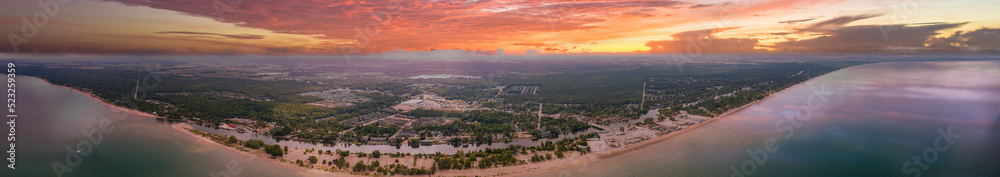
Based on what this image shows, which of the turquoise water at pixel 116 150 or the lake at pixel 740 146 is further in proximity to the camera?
the lake at pixel 740 146

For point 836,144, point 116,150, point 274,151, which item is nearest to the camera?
point 274,151

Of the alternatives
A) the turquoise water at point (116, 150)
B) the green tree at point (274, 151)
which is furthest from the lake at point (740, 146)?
the green tree at point (274, 151)

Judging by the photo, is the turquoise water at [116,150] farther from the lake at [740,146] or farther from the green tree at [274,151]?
the green tree at [274,151]

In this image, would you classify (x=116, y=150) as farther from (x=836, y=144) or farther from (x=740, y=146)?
(x=836, y=144)

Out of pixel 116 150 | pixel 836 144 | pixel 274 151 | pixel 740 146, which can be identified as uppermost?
pixel 836 144

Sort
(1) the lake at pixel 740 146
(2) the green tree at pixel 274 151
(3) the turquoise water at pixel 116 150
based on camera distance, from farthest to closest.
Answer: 1. (2) the green tree at pixel 274 151
2. (1) the lake at pixel 740 146
3. (3) the turquoise water at pixel 116 150

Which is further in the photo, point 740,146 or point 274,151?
point 740,146

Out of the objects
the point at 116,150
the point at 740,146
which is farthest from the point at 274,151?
the point at 740,146

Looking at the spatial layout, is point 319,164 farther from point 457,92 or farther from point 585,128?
point 457,92

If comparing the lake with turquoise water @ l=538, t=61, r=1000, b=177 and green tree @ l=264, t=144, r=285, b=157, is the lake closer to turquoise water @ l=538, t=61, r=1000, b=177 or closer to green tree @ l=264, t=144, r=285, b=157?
turquoise water @ l=538, t=61, r=1000, b=177
